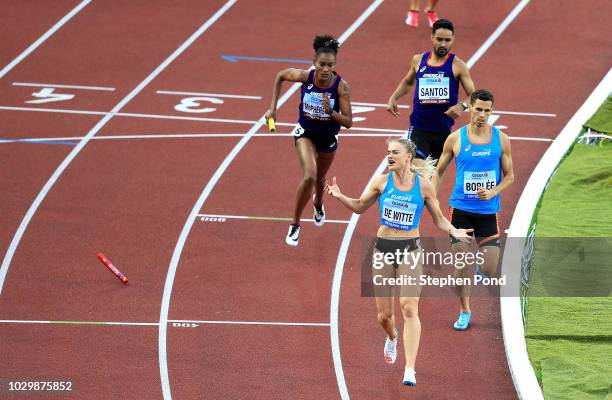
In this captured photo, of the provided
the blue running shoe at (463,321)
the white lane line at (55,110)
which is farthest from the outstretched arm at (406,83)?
the white lane line at (55,110)

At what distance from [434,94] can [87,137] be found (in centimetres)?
566

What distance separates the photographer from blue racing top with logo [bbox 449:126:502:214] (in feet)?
33.9

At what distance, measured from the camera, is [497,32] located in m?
19.4

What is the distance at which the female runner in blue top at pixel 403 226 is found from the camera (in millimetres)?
9438

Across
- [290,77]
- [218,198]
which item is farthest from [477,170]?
[218,198]

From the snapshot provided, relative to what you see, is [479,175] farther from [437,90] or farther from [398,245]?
[437,90]

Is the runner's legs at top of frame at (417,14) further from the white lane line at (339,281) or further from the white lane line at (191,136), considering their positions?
the white lane line at (339,281)

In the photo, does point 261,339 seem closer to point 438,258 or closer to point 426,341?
point 426,341

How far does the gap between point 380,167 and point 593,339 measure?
4.82 metres

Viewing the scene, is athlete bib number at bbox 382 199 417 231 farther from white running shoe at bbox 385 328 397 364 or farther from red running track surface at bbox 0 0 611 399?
red running track surface at bbox 0 0 611 399

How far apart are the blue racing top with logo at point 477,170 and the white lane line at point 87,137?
4.59m

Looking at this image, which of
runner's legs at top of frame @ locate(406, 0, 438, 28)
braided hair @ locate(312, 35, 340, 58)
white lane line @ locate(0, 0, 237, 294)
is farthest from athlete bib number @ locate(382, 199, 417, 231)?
runner's legs at top of frame @ locate(406, 0, 438, 28)

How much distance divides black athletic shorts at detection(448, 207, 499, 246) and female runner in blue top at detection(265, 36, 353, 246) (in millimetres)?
1733

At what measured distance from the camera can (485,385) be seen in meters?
10.1
